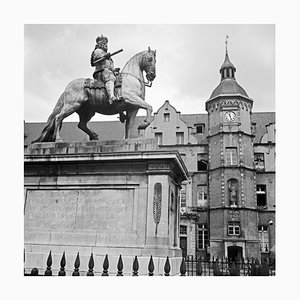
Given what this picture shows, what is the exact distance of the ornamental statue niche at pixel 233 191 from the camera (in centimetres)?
A: 3131

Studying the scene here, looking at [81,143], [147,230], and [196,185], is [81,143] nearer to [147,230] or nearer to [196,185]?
[147,230]

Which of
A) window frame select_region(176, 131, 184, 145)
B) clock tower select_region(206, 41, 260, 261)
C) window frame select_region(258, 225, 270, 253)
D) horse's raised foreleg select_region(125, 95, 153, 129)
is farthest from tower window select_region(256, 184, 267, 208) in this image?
horse's raised foreleg select_region(125, 95, 153, 129)

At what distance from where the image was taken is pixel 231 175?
3164 centimetres

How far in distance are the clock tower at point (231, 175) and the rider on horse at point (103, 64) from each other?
23.0 meters

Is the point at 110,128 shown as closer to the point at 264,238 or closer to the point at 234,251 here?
the point at 234,251

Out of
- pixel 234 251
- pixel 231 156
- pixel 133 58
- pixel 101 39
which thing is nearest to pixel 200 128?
pixel 231 156

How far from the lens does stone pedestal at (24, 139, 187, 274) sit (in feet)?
26.5

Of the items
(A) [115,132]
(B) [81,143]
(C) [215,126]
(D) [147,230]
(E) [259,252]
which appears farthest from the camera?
(A) [115,132]

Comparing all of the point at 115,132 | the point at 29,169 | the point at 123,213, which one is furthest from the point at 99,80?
the point at 115,132

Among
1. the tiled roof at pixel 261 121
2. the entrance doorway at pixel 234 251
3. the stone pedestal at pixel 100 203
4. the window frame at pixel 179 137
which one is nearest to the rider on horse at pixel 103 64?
the stone pedestal at pixel 100 203

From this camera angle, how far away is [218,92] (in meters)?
33.8

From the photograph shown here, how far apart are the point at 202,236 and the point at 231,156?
7.10 m

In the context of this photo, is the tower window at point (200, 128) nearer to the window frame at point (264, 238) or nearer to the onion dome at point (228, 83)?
the onion dome at point (228, 83)

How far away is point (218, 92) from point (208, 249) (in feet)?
43.8
